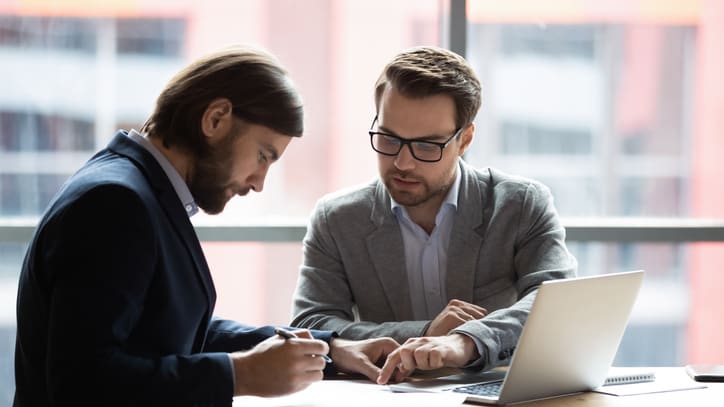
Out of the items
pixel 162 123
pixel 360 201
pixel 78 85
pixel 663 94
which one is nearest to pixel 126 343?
pixel 162 123

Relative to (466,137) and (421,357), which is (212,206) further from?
(466,137)

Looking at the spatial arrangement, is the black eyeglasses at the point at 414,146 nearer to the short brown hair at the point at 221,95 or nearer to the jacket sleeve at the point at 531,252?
the jacket sleeve at the point at 531,252

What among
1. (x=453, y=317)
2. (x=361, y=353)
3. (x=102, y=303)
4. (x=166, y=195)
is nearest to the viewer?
(x=102, y=303)

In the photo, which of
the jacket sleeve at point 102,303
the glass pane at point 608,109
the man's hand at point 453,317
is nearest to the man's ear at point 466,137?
the man's hand at point 453,317

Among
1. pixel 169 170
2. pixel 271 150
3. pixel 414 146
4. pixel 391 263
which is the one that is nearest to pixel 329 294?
pixel 391 263

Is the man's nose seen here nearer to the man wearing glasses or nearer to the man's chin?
the man wearing glasses

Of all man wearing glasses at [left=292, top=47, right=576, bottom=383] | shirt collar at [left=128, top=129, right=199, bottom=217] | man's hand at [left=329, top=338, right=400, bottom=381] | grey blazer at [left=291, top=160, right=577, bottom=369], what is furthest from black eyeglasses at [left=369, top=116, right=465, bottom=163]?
shirt collar at [left=128, top=129, right=199, bottom=217]

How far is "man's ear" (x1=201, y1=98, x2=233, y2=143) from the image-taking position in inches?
74.3

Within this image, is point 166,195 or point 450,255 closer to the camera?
point 166,195

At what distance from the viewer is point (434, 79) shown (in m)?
2.64

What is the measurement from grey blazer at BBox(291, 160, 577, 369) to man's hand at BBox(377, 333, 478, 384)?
39 cm

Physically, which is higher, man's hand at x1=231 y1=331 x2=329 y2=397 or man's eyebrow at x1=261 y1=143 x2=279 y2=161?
man's eyebrow at x1=261 y1=143 x2=279 y2=161

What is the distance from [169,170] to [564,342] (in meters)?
0.86

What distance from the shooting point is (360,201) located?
2811 mm
